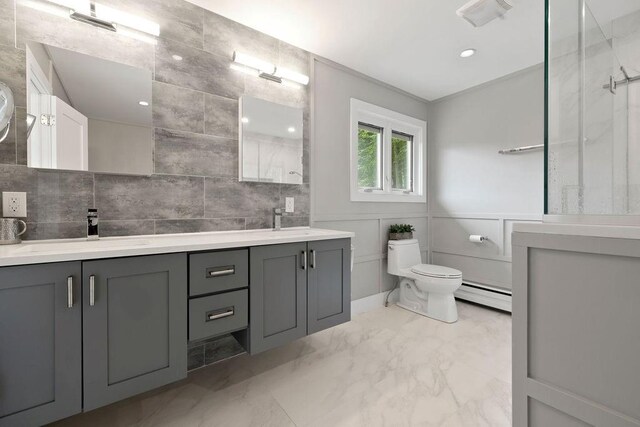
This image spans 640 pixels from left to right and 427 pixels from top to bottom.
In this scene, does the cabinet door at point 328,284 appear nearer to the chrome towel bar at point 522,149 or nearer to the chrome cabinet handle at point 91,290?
the chrome cabinet handle at point 91,290

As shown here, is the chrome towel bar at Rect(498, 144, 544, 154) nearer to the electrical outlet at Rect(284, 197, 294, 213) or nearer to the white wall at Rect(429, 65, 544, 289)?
the white wall at Rect(429, 65, 544, 289)

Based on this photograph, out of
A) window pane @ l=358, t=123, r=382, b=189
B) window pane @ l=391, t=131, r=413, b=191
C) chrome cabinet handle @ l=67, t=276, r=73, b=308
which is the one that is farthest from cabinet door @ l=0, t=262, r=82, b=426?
window pane @ l=391, t=131, r=413, b=191

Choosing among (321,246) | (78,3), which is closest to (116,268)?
(321,246)

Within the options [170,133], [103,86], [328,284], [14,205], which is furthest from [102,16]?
[328,284]

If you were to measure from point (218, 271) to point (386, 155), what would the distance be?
7.71 feet

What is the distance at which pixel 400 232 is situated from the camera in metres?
3.06

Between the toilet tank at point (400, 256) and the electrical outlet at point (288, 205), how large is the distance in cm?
122

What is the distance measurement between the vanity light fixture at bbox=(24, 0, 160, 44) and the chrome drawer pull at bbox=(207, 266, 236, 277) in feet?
4.83

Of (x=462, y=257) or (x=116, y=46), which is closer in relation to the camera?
(x=116, y=46)

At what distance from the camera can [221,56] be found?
2.00 meters

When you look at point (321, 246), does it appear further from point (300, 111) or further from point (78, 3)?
point (78, 3)

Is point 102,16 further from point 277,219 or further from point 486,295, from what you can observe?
point 486,295

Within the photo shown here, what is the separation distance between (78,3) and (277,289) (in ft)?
6.22

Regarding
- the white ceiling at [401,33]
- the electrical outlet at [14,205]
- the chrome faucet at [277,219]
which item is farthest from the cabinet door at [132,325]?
the white ceiling at [401,33]
